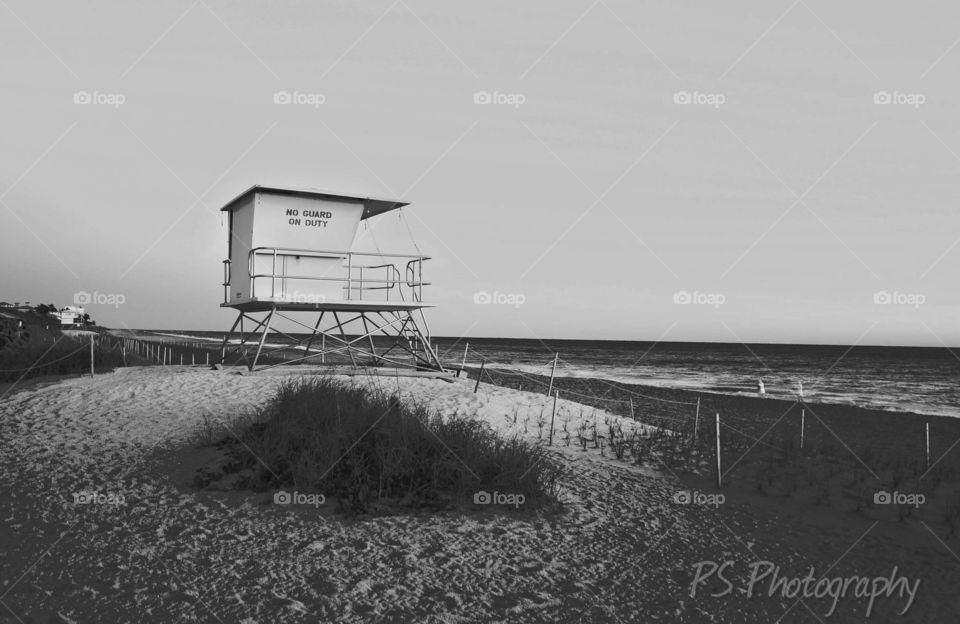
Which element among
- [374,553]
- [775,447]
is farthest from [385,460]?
[775,447]

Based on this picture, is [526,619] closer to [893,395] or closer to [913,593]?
[913,593]

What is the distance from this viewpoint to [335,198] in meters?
20.2

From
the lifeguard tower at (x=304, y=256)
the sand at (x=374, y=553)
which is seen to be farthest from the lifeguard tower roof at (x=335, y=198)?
the sand at (x=374, y=553)

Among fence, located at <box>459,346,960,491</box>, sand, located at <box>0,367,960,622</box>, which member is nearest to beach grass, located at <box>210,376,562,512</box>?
sand, located at <box>0,367,960,622</box>

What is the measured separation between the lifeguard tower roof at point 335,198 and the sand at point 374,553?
972cm

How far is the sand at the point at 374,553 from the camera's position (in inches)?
230

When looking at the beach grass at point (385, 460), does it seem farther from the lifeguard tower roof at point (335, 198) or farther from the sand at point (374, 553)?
the lifeguard tower roof at point (335, 198)

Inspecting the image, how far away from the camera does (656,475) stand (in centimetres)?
1133

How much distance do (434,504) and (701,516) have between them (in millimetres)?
3499

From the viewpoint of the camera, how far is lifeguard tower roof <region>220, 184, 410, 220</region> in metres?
19.2

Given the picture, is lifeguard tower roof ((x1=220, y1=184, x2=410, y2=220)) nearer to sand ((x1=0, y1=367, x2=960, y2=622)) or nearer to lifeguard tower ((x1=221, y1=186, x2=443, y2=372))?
lifeguard tower ((x1=221, y1=186, x2=443, y2=372))

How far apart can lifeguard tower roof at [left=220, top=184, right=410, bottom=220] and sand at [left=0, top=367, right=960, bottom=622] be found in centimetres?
972

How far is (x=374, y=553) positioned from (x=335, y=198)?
14.7m

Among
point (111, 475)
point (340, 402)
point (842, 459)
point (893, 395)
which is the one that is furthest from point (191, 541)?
point (893, 395)
